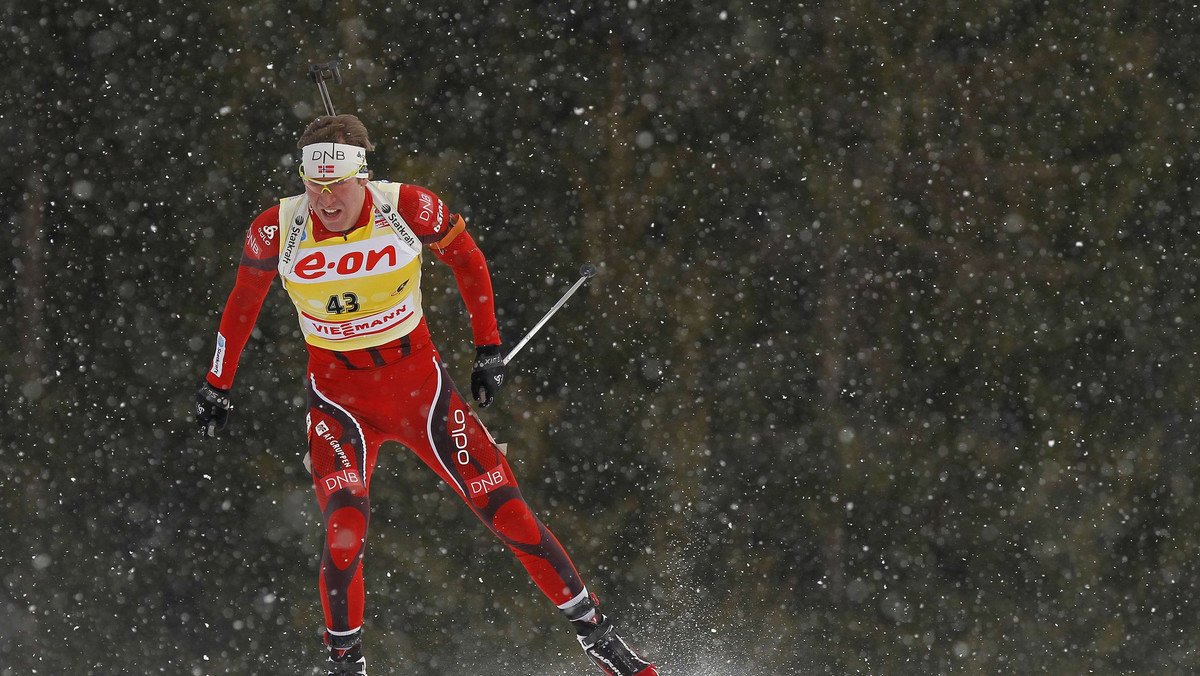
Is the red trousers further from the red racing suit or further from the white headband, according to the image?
the white headband

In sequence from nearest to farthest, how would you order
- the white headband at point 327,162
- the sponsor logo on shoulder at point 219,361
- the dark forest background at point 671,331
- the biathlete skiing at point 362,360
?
the white headband at point 327,162 < the biathlete skiing at point 362,360 < the sponsor logo on shoulder at point 219,361 < the dark forest background at point 671,331

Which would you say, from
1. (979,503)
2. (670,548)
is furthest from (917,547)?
(670,548)

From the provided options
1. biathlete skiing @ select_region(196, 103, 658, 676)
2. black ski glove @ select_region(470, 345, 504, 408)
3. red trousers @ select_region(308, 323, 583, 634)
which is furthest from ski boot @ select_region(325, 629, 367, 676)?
black ski glove @ select_region(470, 345, 504, 408)

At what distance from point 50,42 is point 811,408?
158 inches

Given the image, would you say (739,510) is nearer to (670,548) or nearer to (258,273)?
(670,548)

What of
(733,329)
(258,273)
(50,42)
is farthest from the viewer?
(733,329)

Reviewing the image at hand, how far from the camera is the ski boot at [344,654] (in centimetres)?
313

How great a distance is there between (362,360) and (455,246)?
537 millimetres

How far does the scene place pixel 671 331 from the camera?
4547mm

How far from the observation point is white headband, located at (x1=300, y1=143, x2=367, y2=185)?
2.90 meters

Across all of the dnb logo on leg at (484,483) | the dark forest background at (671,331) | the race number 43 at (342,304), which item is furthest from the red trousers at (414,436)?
the dark forest background at (671,331)

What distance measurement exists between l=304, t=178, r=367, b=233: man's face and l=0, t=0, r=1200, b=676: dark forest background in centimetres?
134

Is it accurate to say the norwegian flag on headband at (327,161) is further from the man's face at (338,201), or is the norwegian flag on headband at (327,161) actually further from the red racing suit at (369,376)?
the red racing suit at (369,376)

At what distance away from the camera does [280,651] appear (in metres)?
4.76
